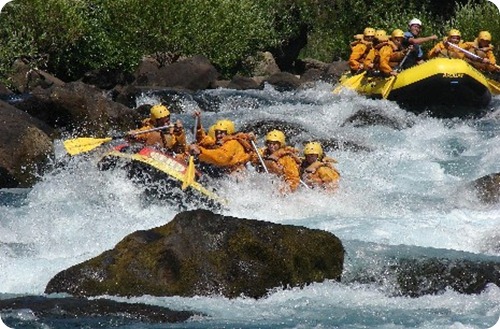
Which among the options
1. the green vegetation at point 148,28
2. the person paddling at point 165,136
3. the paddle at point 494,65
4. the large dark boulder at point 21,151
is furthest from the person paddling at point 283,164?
the green vegetation at point 148,28

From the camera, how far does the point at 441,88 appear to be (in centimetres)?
1673

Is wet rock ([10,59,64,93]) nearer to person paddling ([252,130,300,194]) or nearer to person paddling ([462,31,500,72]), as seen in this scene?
person paddling ([462,31,500,72])

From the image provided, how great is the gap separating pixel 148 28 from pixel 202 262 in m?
15.0

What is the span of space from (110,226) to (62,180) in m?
2.21

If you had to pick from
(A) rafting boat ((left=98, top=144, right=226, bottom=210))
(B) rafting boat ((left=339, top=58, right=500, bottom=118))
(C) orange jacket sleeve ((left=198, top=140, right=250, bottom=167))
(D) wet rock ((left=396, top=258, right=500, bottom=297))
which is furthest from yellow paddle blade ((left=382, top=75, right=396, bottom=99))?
(D) wet rock ((left=396, top=258, right=500, bottom=297))

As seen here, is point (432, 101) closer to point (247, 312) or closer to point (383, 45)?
point (383, 45)

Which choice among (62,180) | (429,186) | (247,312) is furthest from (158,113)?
(247,312)

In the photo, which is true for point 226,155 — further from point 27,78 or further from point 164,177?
point 27,78

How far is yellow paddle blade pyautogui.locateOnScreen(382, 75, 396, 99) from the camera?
17.4 meters

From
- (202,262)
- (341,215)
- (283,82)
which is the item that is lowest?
(341,215)

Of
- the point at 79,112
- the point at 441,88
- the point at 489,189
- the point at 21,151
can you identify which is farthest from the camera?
the point at 441,88

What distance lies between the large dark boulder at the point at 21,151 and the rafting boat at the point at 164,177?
68.3 inches

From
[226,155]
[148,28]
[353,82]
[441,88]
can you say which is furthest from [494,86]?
[148,28]

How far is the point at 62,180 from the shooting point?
12.7 metres
